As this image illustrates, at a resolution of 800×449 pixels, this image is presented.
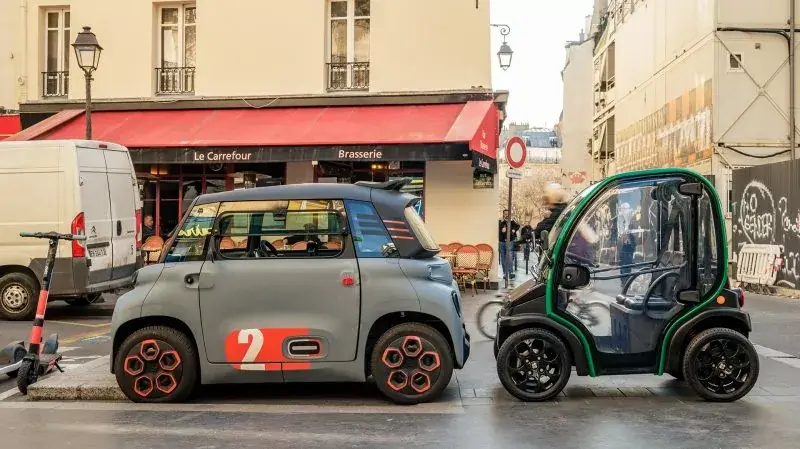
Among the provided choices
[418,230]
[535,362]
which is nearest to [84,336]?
[418,230]

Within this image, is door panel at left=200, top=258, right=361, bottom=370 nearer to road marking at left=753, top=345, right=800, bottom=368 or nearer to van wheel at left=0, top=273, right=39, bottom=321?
road marking at left=753, top=345, right=800, bottom=368

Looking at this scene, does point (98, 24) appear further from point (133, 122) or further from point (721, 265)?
point (721, 265)

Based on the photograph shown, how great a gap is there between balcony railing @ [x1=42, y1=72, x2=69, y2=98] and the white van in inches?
273

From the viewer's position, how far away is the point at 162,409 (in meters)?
6.43

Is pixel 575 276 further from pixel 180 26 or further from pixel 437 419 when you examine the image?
pixel 180 26

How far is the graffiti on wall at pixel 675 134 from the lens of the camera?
69.0 ft

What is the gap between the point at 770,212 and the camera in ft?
52.5

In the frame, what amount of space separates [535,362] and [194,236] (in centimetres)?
306

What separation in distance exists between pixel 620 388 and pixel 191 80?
531 inches

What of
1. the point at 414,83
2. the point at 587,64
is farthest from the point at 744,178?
the point at 587,64

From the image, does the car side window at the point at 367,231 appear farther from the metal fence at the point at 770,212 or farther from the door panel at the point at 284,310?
the metal fence at the point at 770,212

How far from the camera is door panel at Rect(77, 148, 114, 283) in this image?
1156cm

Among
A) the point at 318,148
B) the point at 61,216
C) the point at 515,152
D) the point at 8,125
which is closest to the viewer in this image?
the point at 61,216

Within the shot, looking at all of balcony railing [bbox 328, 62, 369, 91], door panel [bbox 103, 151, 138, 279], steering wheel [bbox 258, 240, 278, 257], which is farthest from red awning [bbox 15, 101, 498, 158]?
steering wheel [bbox 258, 240, 278, 257]
